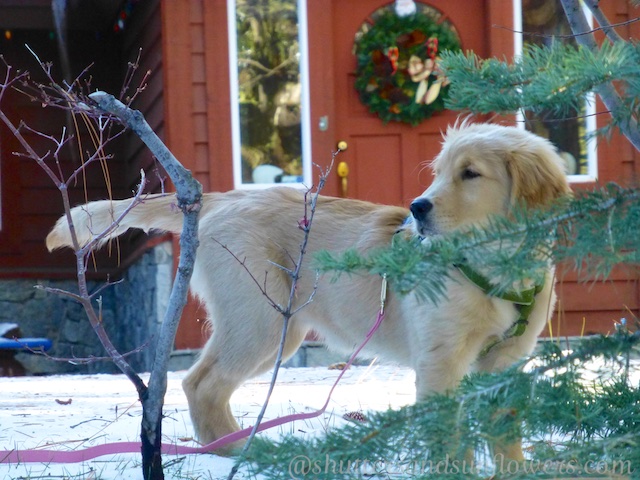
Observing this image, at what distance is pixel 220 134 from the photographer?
7.70 meters

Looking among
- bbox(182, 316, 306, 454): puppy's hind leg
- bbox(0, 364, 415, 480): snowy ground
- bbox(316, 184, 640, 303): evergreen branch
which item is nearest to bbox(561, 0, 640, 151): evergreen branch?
bbox(316, 184, 640, 303): evergreen branch

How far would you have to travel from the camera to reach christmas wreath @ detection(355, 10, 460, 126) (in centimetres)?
766

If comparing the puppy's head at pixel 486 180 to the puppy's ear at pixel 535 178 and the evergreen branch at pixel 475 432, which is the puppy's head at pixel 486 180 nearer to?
the puppy's ear at pixel 535 178

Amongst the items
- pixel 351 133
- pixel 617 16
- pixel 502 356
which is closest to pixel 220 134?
pixel 351 133

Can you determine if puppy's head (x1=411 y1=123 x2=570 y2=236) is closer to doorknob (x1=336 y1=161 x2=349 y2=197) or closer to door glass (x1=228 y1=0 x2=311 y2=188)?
doorknob (x1=336 y1=161 x2=349 y2=197)

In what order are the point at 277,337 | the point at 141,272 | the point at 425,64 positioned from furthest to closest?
1. the point at 141,272
2. the point at 425,64
3. the point at 277,337

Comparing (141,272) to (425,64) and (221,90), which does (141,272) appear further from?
(425,64)

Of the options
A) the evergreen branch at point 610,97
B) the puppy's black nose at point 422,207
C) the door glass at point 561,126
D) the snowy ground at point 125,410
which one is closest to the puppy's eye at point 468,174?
the puppy's black nose at point 422,207

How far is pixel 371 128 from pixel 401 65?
0.62m

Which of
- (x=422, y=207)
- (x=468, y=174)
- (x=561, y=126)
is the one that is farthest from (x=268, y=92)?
(x=422, y=207)

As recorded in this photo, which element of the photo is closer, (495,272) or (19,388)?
(495,272)

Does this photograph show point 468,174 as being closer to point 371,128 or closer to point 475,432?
point 475,432

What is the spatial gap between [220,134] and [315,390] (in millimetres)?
3127

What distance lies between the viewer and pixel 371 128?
7836 mm
